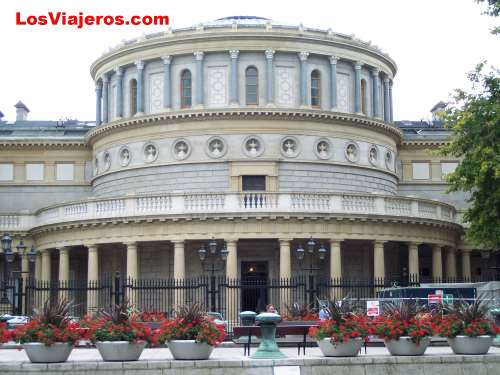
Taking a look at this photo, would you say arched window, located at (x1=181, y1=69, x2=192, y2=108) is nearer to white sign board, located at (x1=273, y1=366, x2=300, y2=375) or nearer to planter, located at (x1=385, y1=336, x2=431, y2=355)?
planter, located at (x1=385, y1=336, x2=431, y2=355)

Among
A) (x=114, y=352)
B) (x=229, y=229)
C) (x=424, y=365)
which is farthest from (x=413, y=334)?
(x=229, y=229)

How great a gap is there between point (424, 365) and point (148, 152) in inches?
1466

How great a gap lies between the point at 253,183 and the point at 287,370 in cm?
3469

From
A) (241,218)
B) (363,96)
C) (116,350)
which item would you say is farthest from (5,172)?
(116,350)

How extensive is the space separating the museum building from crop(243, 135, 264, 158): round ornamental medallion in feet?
0.30

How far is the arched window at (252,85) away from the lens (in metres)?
57.1

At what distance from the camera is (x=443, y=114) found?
3959cm

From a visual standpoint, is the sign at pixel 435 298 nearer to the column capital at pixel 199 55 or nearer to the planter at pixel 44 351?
the planter at pixel 44 351

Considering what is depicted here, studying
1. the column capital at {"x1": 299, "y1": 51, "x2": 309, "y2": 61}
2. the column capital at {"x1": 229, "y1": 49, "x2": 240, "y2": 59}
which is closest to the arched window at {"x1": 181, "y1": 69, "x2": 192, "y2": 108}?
the column capital at {"x1": 229, "y1": 49, "x2": 240, "y2": 59}

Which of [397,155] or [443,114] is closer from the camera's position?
[443,114]

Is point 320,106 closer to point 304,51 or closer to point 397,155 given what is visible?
point 304,51

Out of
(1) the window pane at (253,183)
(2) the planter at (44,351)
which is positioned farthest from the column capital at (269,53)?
(2) the planter at (44,351)

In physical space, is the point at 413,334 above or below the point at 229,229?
below

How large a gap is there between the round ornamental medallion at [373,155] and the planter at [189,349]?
37.5m
